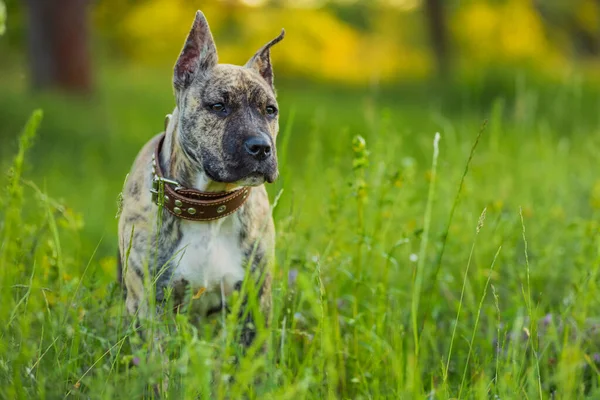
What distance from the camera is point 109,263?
12.7 ft

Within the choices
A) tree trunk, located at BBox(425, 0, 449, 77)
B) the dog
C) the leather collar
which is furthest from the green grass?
tree trunk, located at BBox(425, 0, 449, 77)

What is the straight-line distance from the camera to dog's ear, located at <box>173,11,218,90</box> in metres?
3.14

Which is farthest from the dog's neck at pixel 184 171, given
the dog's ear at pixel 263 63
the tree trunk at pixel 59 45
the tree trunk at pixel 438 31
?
the tree trunk at pixel 438 31

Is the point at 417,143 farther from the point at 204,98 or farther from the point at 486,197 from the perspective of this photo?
the point at 204,98

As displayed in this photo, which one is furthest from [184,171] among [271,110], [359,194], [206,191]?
[359,194]

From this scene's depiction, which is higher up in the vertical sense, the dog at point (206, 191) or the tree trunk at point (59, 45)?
the dog at point (206, 191)

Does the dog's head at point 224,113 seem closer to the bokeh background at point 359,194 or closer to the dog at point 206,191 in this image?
the dog at point 206,191

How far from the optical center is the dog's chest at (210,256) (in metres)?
2.99

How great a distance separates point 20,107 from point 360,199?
7488 mm

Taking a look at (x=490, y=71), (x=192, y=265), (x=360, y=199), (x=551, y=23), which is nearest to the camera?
(x=192, y=265)

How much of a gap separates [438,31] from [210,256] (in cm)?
1341

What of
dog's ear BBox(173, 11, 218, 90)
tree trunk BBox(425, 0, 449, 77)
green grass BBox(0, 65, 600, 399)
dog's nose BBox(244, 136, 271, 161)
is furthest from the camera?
tree trunk BBox(425, 0, 449, 77)

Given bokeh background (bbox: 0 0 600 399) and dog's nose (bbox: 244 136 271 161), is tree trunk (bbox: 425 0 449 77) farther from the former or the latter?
dog's nose (bbox: 244 136 271 161)

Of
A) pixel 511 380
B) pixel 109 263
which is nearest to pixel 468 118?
pixel 109 263
